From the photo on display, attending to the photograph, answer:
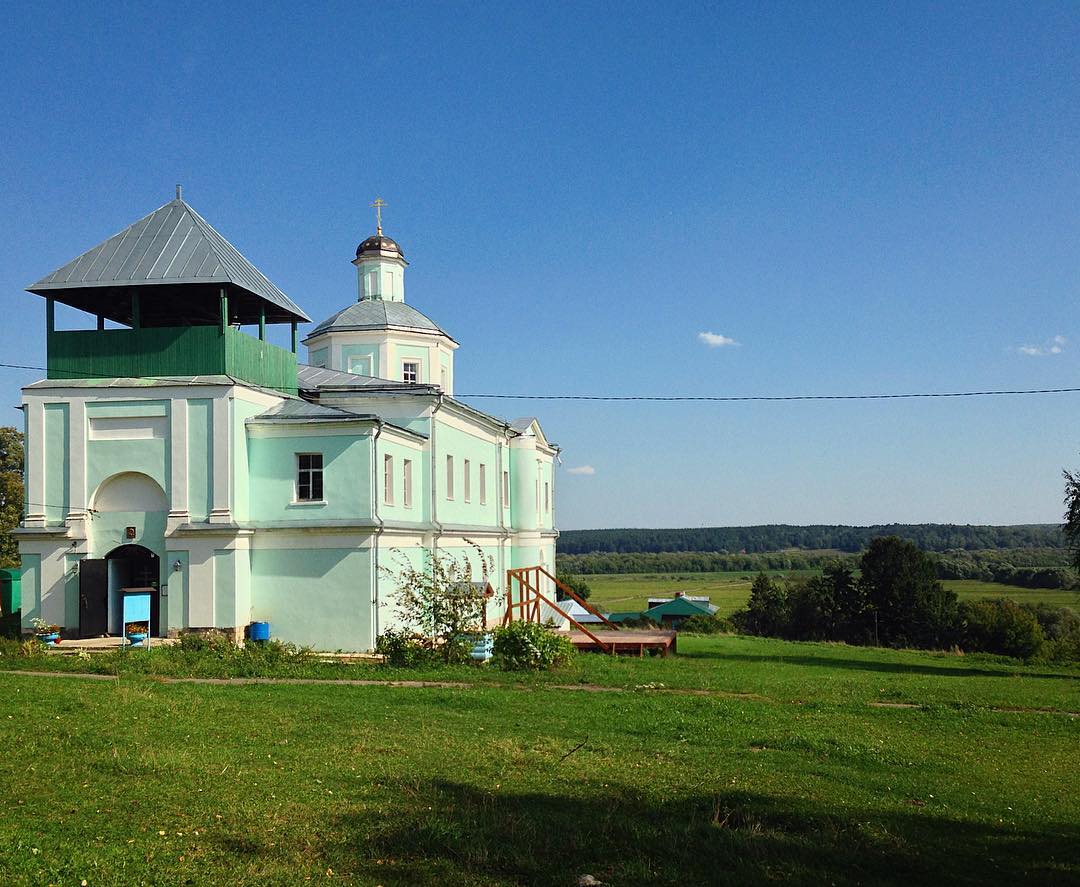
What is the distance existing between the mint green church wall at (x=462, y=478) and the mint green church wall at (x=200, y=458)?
723 cm

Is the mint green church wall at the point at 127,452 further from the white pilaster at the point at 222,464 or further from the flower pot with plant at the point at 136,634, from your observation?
the flower pot with plant at the point at 136,634

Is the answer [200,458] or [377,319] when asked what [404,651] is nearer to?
[200,458]

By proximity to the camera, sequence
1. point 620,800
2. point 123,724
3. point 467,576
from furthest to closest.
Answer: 1. point 467,576
2. point 123,724
3. point 620,800

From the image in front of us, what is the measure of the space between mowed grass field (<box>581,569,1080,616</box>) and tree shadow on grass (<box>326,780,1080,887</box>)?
57686 mm

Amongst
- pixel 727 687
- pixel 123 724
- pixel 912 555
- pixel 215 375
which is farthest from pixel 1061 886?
pixel 912 555

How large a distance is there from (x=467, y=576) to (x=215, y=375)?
7687 millimetres

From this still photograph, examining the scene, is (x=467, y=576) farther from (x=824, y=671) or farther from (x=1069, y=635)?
(x=1069, y=635)

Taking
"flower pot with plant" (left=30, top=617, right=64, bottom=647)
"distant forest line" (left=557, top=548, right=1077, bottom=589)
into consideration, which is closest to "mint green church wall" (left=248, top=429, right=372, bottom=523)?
"flower pot with plant" (left=30, top=617, right=64, bottom=647)

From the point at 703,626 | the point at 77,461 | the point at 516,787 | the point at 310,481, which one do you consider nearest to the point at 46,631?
the point at 77,461

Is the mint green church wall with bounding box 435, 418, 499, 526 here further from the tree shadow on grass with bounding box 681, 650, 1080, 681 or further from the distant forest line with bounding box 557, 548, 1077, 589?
the distant forest line with bounding box 557, 548, 1077, 589

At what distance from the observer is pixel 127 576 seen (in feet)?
78.7

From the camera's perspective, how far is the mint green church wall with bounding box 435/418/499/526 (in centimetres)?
2936

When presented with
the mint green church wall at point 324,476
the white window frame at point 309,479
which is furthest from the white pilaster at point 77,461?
the white window frame at point 309,479

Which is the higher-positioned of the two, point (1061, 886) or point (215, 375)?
point (215, 375)
